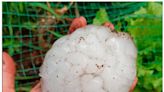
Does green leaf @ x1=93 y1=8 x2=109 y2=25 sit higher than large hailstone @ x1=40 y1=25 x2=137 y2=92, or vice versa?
green leaf @ x1=93 y1=8 x2=109 y2=25

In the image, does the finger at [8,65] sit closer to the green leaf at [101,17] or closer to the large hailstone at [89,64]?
the large hailstone at [89,64]

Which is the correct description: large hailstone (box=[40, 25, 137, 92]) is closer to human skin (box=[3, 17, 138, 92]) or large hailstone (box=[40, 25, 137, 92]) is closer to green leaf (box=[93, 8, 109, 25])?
human skin (box=[3, 17, 138, 92])

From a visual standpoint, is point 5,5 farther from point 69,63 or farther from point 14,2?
point 69,63

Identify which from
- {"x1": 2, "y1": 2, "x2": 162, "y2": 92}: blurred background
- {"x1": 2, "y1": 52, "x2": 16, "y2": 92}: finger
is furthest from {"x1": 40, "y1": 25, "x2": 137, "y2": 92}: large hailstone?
{"x1": 2, "y1": 2, "x2": 162, "y2": 92}: blurred background

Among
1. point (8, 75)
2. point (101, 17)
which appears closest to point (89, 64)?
point (8, 75)

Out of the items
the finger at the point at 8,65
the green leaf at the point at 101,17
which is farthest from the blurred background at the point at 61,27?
the finger at the point at 8,65

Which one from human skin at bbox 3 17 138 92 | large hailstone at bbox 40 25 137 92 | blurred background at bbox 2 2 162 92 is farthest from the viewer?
blurred background at bbox 2 2 162 92
